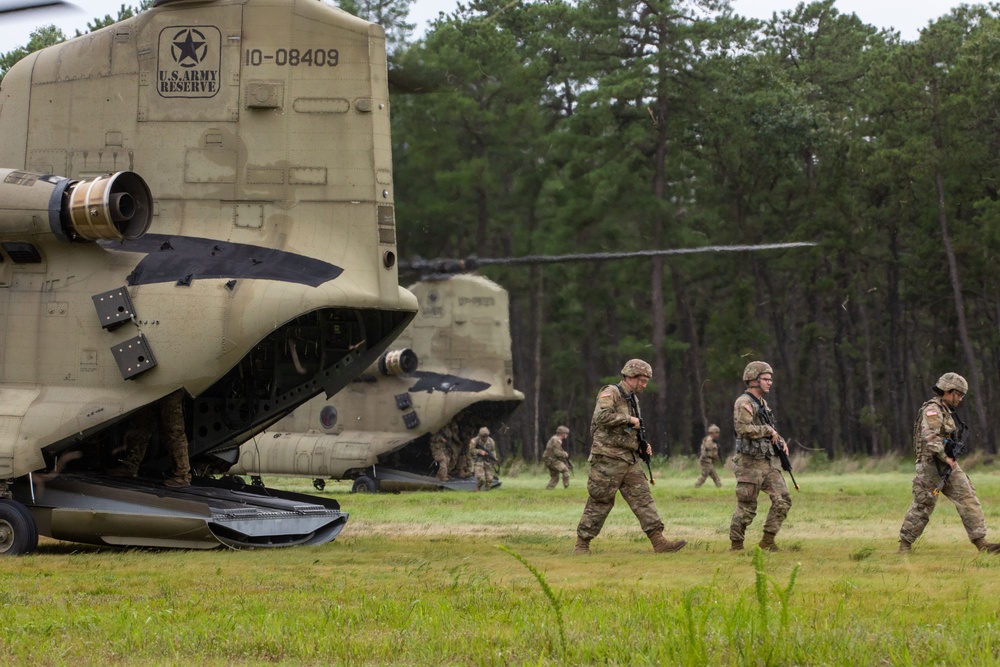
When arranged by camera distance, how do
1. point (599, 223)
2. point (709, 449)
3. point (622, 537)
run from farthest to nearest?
1. point (599, 223)
2. point (709, 449)
3. point (622, 537)

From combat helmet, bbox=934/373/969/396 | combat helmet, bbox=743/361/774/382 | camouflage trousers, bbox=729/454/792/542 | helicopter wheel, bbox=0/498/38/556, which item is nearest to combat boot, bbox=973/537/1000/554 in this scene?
combat helmet, bbox=934/373/969/396

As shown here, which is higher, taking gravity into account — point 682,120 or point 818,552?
point 682,120

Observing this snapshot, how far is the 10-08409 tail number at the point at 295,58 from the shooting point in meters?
13.6

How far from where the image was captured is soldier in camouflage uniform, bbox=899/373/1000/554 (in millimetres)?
12289

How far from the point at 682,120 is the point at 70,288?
113ft

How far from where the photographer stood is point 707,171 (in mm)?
47250

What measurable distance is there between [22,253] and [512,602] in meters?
7.36

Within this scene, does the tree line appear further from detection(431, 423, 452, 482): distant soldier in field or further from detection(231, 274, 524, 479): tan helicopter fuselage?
detection(431, 423, 452, 482): distant soldier in field

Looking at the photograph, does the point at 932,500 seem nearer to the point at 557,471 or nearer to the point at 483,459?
the point at 557,471

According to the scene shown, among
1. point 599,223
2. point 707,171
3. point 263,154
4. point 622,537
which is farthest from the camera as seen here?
point 707,171

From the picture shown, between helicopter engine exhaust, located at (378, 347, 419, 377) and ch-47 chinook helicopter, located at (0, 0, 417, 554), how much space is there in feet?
43.4

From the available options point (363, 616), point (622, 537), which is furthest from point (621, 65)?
point (363, 616)

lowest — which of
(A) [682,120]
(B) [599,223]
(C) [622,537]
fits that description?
(C) [622,537]

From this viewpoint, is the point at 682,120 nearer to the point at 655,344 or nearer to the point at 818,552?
the point at 655,344
